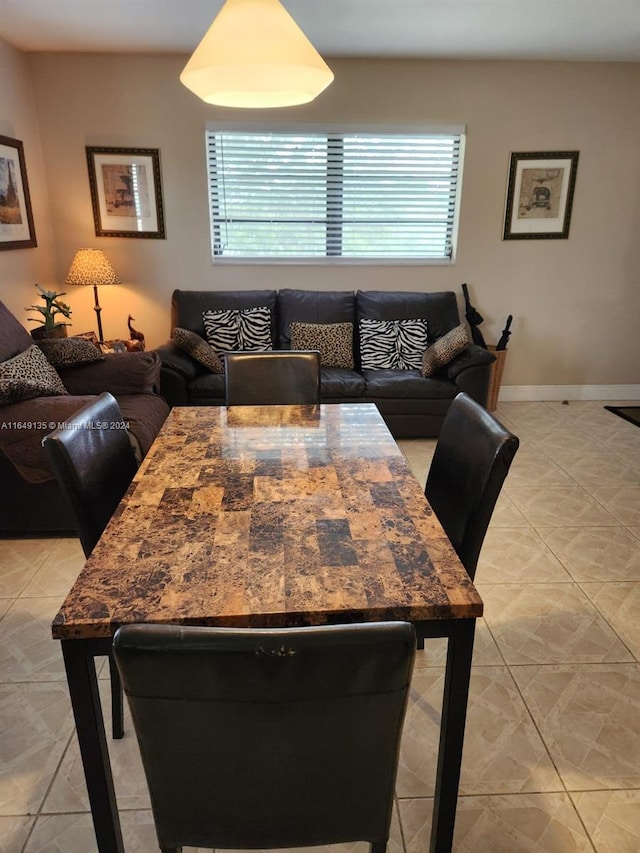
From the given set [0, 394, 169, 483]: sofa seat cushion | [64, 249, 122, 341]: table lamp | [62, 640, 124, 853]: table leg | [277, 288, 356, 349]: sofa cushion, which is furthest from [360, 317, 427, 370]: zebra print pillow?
[62, 640, 124, 853]: table leg

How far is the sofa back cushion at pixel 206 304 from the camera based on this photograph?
13.6ft

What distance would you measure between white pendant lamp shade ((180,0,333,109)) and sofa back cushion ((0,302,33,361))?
186 cm

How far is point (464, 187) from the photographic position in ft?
14.2

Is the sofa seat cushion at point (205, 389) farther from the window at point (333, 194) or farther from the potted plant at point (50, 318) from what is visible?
the window at point (333, 194)

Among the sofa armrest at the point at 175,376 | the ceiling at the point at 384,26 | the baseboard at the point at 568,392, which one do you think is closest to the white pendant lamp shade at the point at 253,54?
the ceiling at the point at 384,26

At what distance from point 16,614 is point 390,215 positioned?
12.1 feet

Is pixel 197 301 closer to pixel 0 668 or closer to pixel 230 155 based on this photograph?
pixel 230 155

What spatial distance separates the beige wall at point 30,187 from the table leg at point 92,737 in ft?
10.5

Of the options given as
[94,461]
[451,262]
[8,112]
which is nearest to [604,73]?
[451,262]

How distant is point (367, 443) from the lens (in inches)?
68.2

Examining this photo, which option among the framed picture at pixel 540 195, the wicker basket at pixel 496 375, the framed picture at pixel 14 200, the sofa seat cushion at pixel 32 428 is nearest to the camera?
the sofa seat cushion at pixel 32 428

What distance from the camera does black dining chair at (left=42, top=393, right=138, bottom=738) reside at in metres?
1.35

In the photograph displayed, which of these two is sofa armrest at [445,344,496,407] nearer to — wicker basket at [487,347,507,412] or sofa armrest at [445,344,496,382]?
sofa armrest at [445,344,496,382]

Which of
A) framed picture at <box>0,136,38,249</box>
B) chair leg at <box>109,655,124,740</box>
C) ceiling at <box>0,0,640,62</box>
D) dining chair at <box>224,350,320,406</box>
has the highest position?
ceiling at <box>0,0,640,62</box>
